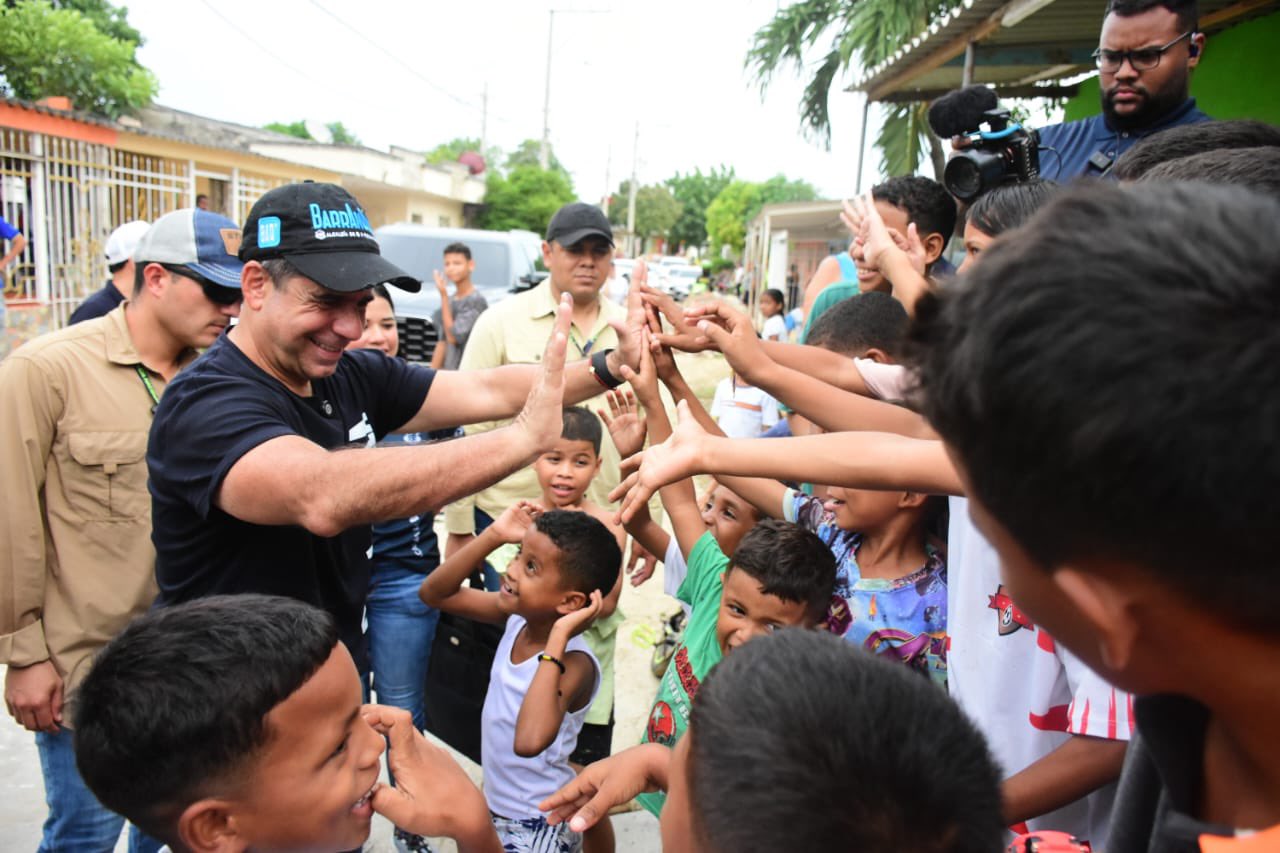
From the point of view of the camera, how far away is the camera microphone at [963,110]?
3244 mm

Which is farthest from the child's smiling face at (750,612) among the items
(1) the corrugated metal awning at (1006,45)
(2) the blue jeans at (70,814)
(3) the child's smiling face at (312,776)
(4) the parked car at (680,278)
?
(4) the parked car at (680,278)

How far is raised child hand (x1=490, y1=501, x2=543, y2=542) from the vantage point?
8.93 feet

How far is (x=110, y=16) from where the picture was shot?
29797 mm

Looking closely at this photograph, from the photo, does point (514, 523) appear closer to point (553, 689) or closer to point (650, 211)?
point (553, 689)

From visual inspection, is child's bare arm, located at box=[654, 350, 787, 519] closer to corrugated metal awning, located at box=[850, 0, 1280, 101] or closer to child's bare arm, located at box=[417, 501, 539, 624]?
child's bare arm, located at box=[417, 501, 539, 624]

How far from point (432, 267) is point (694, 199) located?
211 ft

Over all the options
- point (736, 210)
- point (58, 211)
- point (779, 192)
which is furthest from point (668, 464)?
point (779, 192)

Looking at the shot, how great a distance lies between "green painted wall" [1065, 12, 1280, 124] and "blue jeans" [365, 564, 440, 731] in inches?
192

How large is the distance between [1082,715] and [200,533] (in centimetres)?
183

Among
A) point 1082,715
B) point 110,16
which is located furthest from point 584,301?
point 110,16

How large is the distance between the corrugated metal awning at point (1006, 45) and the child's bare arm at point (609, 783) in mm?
4476

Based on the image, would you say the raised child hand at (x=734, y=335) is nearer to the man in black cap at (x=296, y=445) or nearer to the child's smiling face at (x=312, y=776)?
the man in black cap at (x=296, y=445)

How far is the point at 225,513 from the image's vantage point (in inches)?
77.0

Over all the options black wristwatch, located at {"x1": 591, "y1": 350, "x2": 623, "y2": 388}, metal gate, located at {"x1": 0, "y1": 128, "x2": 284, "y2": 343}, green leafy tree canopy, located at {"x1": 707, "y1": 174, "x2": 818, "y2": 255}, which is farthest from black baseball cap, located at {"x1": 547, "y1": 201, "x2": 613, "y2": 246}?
green leafy tree canopy, located at {"x1": 707, "y1": 174, "x2": 818, "y2": 255}
